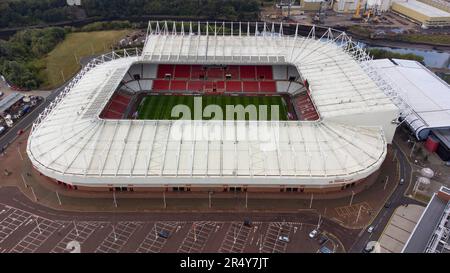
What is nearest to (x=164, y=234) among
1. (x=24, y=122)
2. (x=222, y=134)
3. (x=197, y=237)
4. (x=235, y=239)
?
(x=197, y=237)

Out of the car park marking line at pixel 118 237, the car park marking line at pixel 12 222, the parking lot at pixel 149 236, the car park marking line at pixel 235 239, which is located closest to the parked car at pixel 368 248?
the parking lot at pixel 149 236

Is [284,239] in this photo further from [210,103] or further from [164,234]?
[210,103]

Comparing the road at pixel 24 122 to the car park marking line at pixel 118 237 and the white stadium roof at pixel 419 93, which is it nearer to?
the car park marking line at pixel 118 237

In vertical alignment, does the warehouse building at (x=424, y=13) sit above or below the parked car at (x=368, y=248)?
above

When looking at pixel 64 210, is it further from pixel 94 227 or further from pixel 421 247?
pixel 421 247

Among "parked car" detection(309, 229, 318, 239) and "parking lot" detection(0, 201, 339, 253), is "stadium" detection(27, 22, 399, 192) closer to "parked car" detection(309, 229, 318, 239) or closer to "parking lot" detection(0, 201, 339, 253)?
"parking lot" detection(0, 201, 339, 253)

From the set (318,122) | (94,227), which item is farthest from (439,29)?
(94,227)
